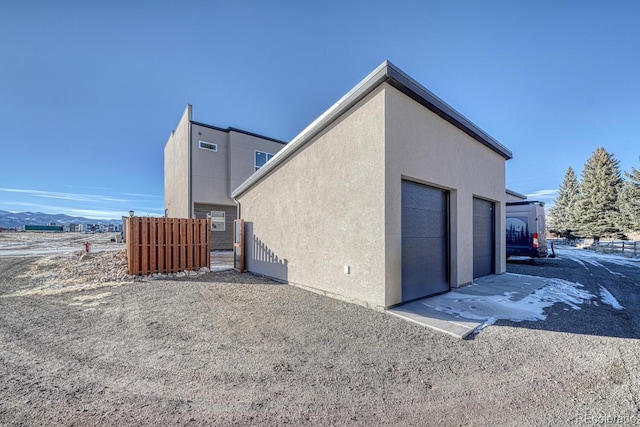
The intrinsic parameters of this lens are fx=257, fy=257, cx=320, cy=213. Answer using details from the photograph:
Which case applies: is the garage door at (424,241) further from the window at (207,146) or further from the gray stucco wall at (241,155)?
the window at (207,146)

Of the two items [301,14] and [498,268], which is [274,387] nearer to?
[498,268]

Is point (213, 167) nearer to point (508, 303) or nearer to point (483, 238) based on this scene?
point (483, 238)

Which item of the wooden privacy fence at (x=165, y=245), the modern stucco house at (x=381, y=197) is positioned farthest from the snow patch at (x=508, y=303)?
the wooden privacy fence at (x=165, y=245)

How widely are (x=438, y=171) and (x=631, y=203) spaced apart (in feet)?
77.5

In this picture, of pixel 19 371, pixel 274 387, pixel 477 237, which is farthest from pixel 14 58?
pixel 477 237

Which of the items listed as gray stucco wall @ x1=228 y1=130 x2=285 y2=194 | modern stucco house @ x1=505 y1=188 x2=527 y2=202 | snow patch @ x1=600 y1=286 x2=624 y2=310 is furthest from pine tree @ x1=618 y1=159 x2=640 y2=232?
gray stucco wall @ x1=228 y1=130 x2=285 y2=194

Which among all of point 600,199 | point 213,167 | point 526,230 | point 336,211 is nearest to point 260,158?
point 213,167

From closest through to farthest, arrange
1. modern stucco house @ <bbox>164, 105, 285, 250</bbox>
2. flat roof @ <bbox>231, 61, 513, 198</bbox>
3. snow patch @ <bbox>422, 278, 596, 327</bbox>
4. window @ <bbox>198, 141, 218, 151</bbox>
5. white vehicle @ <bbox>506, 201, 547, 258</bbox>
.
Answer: snow patch @ <bbox>422, 278, 596, 327</bbox>
flat roof @ <bbox>231, 61, 513, 198</bbox>
white vehicle @ <bbox>506, 201, 547, 258</bbox>
modern stucco house @ <bbox>164, 105, 285, 250</bbox>
window @ <bbox>198, 141, 218, 151</bbox>

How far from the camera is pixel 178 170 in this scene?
1650 cm

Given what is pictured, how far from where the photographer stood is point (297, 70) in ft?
36.4

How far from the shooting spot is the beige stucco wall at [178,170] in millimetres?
14742

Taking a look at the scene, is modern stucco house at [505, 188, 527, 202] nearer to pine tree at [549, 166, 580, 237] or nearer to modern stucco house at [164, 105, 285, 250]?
modern stucco house at [164, 105, 285, 250]

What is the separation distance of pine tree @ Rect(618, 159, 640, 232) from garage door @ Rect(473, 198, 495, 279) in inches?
722

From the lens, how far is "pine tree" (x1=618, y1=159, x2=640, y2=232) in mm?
18297
